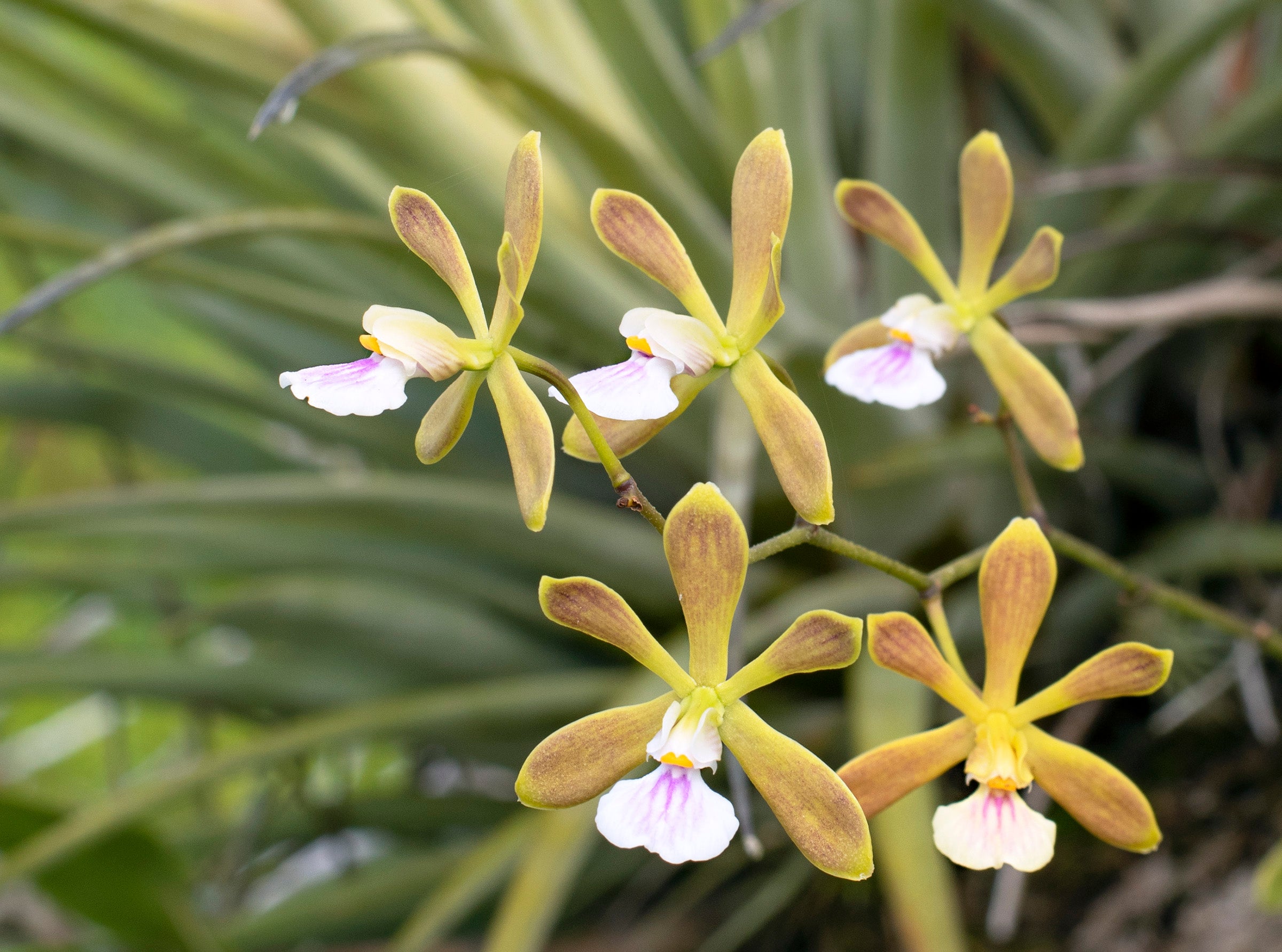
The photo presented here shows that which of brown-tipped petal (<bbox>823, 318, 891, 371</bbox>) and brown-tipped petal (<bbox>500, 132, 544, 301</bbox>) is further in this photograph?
brown-tipped petal (<bbox>823, 318, 891, 371</bbox>)

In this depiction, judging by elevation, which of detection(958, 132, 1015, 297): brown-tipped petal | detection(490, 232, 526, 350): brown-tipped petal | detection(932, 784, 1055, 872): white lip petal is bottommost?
detection(932, 784, 1055, 872): white lip petal

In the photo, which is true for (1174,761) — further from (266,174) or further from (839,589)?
(266,174)

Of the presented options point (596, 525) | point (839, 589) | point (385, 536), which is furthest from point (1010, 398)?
point (385, 536)

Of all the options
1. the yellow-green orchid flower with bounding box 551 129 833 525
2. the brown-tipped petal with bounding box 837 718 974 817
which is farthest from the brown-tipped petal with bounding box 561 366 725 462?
the brown-tipped petal with bounding box 837 718 974 817

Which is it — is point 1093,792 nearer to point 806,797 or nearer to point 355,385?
point 806,797

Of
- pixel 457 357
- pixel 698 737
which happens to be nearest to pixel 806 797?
pixel 698 737

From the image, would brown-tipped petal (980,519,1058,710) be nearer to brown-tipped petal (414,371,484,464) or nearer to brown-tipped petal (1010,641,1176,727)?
brown-tipped petal (1010,641,1176,727)
